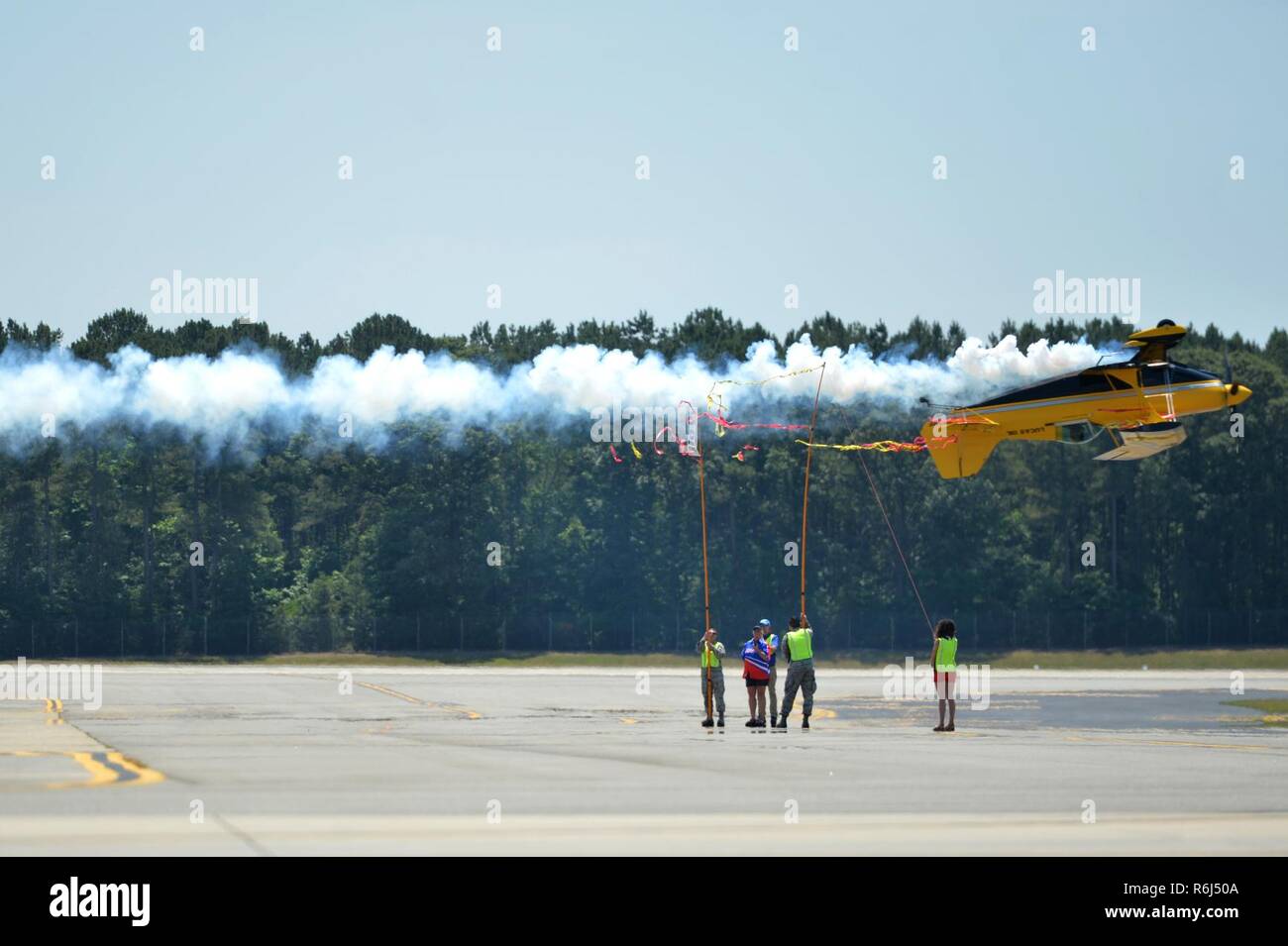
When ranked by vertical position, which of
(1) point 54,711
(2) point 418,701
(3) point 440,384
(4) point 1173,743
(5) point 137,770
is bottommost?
(2) point 418,701

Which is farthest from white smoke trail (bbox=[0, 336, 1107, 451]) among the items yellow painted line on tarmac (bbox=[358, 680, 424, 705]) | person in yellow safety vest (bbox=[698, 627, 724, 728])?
person in yellow safety vest (bbox=[698, 627, 724, 728])

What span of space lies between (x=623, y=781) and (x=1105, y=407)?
25065 millimetres

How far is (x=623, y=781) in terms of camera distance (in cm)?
2208

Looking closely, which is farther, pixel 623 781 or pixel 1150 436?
pixel 1150 436

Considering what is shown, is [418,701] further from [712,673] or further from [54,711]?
[712,673]

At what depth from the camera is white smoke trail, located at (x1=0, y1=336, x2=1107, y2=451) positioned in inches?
2212

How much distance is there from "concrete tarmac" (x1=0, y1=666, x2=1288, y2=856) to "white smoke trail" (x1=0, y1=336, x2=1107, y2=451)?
51.2 feet

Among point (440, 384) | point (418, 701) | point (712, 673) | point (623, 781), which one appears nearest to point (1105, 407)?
point (712, 673)

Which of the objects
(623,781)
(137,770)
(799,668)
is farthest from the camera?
(799,668)

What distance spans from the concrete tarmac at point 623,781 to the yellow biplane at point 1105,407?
23.9ft

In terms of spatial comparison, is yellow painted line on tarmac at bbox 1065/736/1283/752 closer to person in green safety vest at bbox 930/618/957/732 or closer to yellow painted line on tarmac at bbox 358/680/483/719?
person in green safety vest at bbox 930/618/957/732

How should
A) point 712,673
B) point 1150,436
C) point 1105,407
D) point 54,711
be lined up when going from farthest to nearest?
point 1150,436, point 1105,407, point 54,711, point 712,673

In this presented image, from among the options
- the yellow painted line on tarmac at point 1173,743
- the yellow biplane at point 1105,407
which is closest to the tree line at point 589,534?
the yellow biplane at point 1105,407
